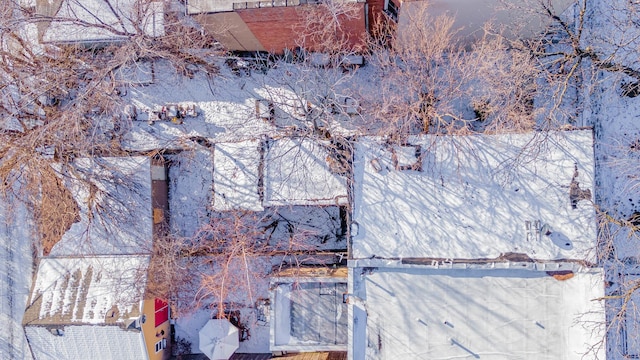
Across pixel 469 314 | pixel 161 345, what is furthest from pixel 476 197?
pixel 161 345

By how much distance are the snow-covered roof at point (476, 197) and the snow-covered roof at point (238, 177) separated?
3018 mm

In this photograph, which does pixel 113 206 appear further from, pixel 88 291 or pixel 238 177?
pixel 238 177

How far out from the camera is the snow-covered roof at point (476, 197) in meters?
9.97

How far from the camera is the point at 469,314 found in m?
10.3

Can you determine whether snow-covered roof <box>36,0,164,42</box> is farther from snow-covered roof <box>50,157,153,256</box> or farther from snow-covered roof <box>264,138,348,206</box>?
snow-covered roof <box>264,138,348,206</box>

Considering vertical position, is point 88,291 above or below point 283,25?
below

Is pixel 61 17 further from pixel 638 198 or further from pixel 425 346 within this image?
pixel 638 198

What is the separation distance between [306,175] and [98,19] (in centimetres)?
734

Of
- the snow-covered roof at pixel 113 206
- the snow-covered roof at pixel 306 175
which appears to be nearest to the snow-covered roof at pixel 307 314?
the snow-covered roof at pixel 306 175

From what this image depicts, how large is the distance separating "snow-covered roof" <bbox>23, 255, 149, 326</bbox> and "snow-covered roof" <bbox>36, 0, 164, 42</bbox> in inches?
248

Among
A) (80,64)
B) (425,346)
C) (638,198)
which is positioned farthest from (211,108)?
(638,198)

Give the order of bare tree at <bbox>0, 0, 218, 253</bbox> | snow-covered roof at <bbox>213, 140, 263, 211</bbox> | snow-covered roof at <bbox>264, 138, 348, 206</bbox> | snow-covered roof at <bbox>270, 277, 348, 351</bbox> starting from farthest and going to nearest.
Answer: bare tree at <bbox>0, 0, 218, 253</bbox>
snow-covered roof at <bbox>213, 140, 263, 211</bbox>
snow-covered roof at <bbox>270, 277, 348, 351</bbox>
snow-covered roof at <bbox>264, 138, 348, 206</bbox>

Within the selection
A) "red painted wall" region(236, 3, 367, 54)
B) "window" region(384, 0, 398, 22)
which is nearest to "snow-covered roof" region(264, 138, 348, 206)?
"red painted wall" region(236, 3, 367, 54)

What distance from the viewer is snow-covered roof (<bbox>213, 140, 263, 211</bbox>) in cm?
1216
